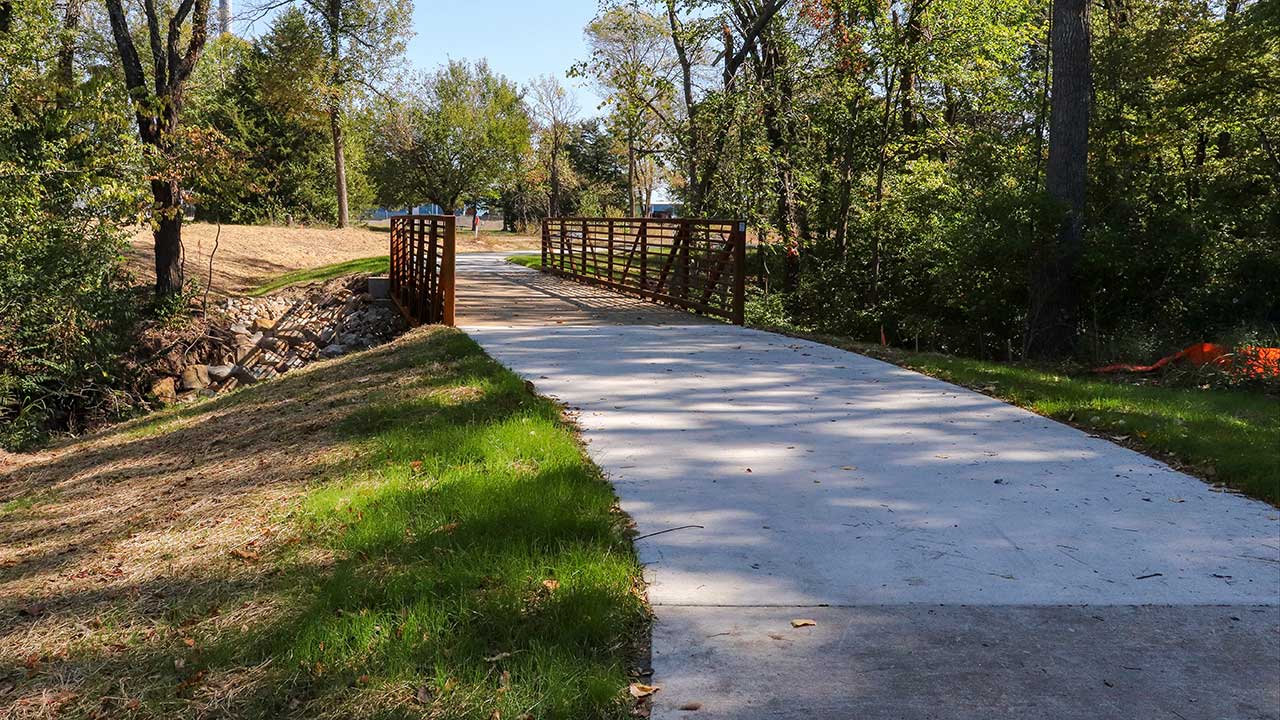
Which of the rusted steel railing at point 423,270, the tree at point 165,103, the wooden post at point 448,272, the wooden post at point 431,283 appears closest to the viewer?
the wooden post at point 448,272

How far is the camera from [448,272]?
11.9m

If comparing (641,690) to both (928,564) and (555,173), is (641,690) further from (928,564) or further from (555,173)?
(555,173)

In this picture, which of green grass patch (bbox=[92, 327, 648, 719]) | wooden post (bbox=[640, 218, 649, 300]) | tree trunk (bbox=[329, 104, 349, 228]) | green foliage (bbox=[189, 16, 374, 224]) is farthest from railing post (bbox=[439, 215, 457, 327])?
tree trunk (bbox=[329, 104, 349, 228])

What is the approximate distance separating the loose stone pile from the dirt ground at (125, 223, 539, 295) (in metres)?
4.71

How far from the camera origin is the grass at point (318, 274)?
24078mm

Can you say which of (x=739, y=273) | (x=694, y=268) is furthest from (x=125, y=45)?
(x=739, y=273)

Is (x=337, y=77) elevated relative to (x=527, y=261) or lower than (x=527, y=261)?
elevated

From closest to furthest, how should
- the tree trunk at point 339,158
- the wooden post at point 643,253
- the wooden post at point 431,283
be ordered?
Result: the wooden post at point 431,283 < the wooden post at point 643,253 < the tree trunk at point 339,158

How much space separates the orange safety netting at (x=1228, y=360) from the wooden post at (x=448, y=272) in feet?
25.0

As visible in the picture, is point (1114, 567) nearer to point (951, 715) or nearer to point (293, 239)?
point (951, 715)

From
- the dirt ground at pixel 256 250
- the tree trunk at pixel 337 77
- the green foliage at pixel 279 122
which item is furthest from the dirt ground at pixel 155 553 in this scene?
the green foliage at pixel 279 122

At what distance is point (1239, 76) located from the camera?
54.4ft

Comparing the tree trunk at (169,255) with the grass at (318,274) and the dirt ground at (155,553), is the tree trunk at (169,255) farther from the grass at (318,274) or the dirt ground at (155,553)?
the dirt ground at (155,553)

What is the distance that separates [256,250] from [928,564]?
98.2 feet
